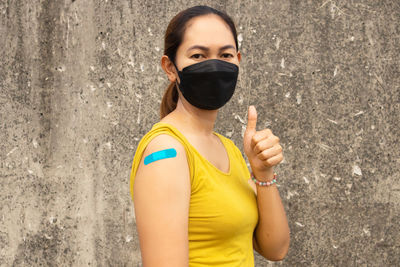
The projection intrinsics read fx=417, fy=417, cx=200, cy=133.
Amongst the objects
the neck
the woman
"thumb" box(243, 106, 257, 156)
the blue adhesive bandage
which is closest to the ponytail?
the woman

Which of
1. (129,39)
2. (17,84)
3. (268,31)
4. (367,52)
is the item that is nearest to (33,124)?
(17,84)

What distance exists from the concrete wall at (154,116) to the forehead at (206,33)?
1.33 meters

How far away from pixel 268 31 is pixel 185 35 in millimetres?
1442

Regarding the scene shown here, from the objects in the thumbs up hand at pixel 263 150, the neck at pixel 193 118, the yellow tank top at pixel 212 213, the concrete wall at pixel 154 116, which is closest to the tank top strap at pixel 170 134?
the yellow tank top at pixel 212 213

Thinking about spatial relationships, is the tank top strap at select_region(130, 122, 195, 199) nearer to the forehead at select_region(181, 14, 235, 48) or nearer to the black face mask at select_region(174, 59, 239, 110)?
the black face mask at select_region(174, 59, 239, 110)

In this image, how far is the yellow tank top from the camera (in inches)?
53.5

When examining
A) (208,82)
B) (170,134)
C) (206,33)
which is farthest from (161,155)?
(206,33)

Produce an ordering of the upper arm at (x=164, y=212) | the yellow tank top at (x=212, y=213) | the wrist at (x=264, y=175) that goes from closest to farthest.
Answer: the upper arm at (x=164, y=212) → the yellow tank top at (x=212, y=213) → the wrist at (x=264, y=175)

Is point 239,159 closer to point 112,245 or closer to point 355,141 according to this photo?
point 355,141

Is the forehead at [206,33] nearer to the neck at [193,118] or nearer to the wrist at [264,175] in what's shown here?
the neck at [193,118]

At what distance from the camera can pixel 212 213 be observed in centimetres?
136

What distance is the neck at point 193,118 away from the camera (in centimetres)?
158

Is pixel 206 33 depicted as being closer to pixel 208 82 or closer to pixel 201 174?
pixel 208 82

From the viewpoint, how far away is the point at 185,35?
1503 millimetres
